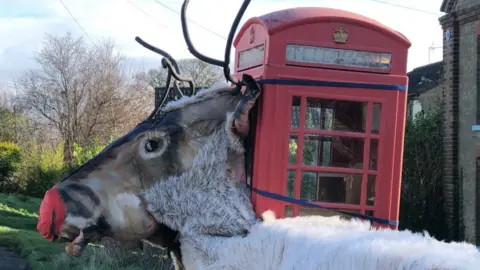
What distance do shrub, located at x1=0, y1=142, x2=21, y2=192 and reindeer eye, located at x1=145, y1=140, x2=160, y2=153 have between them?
63.7 feet

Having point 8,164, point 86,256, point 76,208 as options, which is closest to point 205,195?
point 76,208

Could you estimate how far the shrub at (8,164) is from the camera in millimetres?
21188

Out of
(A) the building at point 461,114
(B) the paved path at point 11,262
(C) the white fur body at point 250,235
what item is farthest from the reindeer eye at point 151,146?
(A) the building at point 461,114

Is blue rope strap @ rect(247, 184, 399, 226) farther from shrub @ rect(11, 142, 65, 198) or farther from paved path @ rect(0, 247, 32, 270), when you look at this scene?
shrub @ rect(11, 142, 65, 198)

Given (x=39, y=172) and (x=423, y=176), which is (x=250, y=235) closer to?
(x=423, y=176)

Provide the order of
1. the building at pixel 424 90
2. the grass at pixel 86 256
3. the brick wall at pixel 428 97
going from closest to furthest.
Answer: the grass at pixel 86 256, the brick wall at pixel 428 97, the building at pixel 424 90

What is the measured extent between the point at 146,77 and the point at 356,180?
25497mm

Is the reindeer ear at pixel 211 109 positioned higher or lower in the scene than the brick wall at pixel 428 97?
lower

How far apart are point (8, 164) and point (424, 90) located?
1361 centimetres

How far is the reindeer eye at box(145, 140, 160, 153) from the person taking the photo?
3047 millimetres

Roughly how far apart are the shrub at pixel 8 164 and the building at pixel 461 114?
585 inches

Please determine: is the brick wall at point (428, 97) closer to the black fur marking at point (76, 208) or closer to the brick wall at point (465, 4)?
the brick wall at point (465, 4)

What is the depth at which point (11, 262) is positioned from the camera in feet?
30.4

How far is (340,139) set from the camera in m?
3.29
